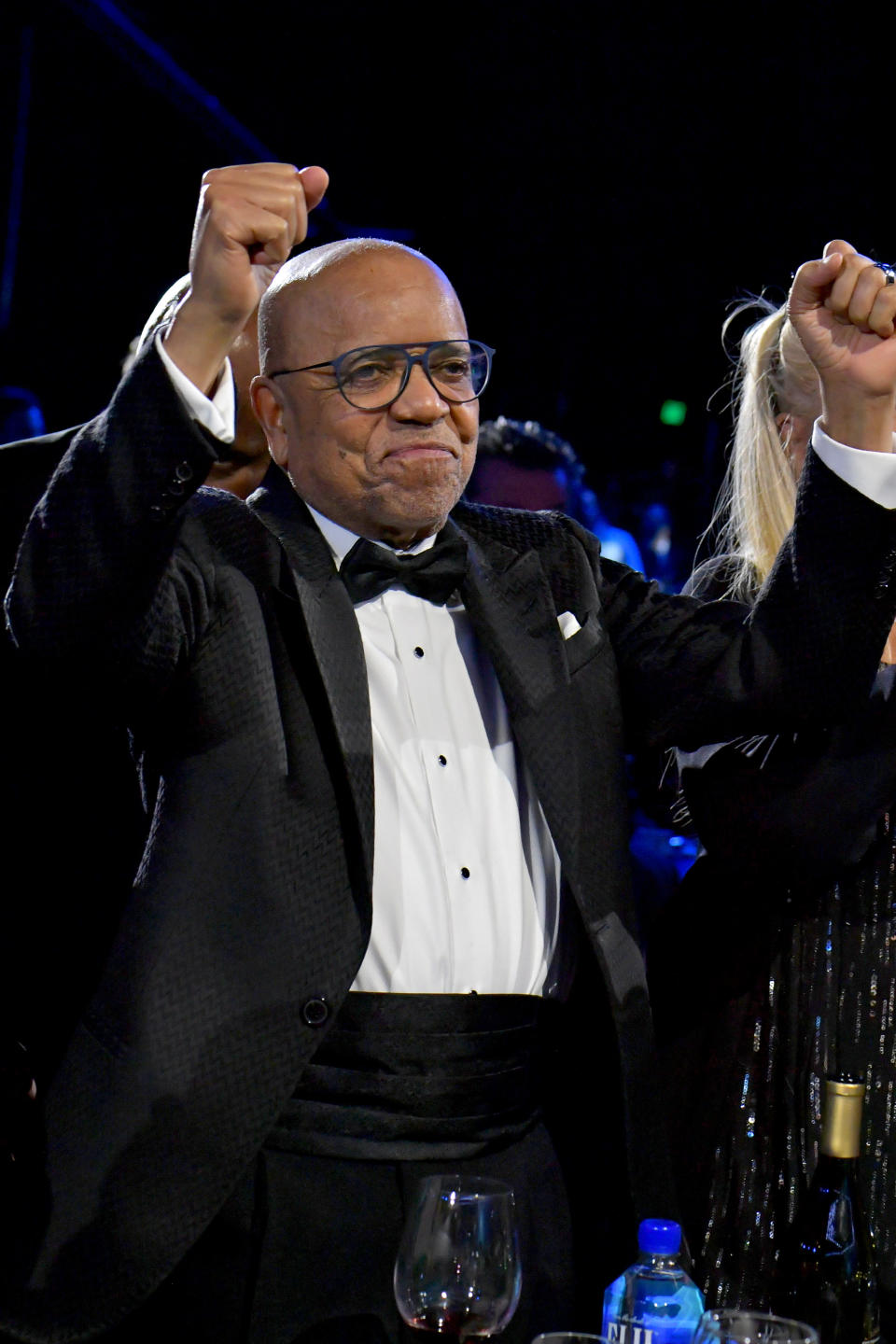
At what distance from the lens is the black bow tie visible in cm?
160

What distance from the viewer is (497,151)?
623 cm

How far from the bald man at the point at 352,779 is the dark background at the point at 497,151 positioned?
3.50 metres

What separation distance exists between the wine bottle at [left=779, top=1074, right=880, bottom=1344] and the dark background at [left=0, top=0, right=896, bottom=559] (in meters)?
3.87

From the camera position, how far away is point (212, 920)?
143cm

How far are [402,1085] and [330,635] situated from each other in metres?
0.46

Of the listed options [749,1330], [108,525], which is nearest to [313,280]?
[108,525]

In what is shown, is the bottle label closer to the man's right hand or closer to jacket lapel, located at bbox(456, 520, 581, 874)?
jacket lapel, located at bbox(456, 520, 581, 874)

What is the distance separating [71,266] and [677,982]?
13.7 feet

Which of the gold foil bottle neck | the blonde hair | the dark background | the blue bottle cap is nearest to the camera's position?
the blue bottle cap

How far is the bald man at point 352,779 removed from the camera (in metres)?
1.36

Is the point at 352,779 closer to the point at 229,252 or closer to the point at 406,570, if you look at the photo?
the point at 406,570

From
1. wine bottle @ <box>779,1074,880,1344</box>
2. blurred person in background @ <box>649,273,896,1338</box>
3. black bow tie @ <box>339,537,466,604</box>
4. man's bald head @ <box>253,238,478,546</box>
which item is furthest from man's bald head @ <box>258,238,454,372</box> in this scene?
wine bottle @ <box>779,1074,880,1344</box>

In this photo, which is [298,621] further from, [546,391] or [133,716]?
[546,391]

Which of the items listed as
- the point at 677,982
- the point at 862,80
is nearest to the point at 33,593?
the point at 677,982
